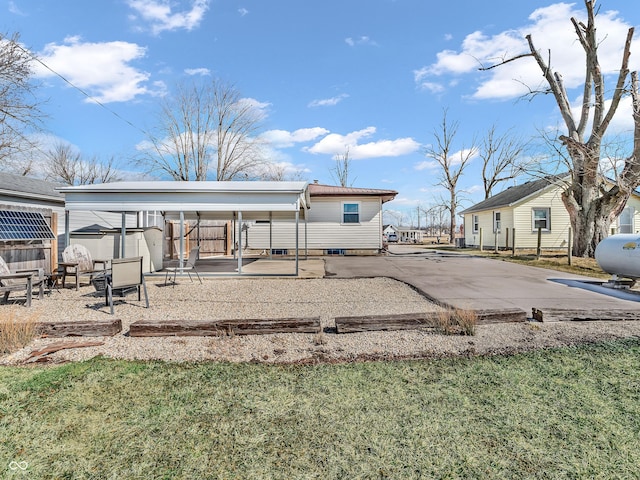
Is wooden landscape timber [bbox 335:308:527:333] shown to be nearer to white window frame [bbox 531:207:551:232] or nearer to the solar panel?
the solar panel

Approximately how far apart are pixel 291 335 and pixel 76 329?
110 inches

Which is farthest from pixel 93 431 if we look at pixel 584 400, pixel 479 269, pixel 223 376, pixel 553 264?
pixel 553 264

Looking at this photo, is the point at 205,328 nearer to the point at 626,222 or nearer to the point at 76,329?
the point at 76,329

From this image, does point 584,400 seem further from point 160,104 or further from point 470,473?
point 160,104

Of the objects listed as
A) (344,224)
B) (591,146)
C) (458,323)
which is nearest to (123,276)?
(458,323)

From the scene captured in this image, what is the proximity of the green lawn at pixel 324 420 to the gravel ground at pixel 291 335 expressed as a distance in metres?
0.35

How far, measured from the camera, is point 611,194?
46.7ft

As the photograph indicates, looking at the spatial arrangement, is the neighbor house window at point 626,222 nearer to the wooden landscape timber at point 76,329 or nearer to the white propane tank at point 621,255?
the white propane tank at point 621,255

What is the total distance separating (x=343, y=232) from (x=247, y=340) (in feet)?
46.0

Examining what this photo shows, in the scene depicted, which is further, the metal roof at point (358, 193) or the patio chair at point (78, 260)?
the metal roof at point (358, 193)

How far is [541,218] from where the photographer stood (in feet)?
69.0

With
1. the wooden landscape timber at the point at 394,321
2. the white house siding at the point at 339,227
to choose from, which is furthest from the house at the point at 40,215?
the white house siding at the point at 339,227

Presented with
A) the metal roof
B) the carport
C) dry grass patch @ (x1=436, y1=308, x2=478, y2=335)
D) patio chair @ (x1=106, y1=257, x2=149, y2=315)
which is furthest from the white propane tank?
patio chair @ (x1=106, y1=257, x2=149, y2=315)

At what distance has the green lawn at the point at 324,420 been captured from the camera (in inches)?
83.7
